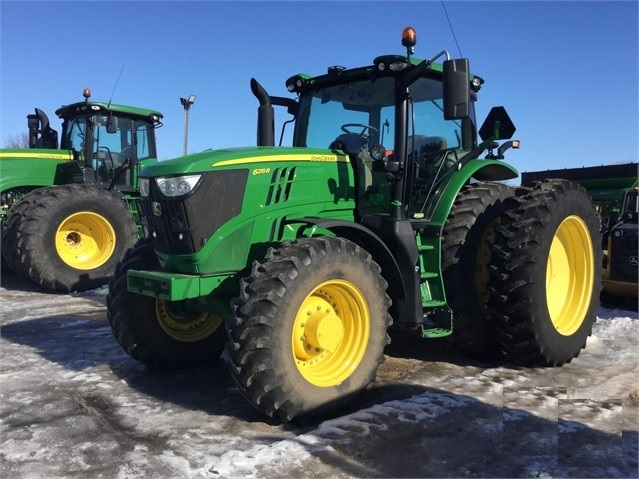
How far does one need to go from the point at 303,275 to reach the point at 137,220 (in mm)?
7332

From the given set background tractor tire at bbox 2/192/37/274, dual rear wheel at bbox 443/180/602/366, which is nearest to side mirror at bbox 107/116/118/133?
background tractor tire at bbox 2/192/37/274

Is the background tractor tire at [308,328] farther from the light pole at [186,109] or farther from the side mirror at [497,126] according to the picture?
the light pole at [186,109]

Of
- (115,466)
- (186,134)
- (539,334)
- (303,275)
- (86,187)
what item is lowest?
(115,466)

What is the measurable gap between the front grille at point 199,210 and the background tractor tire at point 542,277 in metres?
2.05

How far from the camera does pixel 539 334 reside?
15.2ft

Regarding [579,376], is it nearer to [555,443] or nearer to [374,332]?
[555,443]

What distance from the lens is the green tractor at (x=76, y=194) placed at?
8.70 meters

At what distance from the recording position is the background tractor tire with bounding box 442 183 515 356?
4797 mm

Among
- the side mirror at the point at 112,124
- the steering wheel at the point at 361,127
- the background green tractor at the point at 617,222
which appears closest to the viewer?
the steering wheel at the point at 361,127

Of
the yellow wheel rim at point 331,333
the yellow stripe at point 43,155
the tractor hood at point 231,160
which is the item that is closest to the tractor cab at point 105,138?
the yellow stripe at point 43,155

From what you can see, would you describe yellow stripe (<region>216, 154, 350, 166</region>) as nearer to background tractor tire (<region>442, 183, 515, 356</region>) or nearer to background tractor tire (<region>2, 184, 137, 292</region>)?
background tractor tire (<region>442, 183, 515, 356</region>)

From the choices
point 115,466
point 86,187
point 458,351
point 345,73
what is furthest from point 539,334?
point 86,187

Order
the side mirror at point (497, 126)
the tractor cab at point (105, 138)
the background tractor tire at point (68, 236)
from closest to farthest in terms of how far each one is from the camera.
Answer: the side mirror at point (497, 126) → the background tractor tire at point (68, 236) → the tractor cab at point (105, 138)

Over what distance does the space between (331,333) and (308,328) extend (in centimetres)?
16
